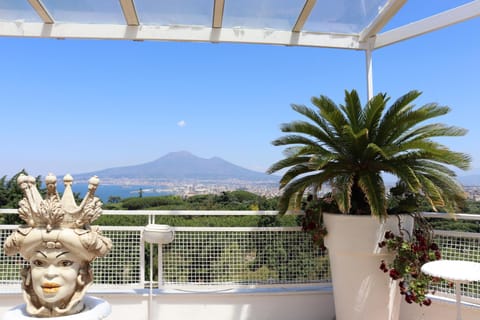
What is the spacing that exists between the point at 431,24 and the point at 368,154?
5.81 ft

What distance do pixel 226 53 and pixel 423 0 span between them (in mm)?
10444

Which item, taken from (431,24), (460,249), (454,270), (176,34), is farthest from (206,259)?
(431,24)

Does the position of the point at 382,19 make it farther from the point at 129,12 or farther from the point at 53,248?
the point at 53,248

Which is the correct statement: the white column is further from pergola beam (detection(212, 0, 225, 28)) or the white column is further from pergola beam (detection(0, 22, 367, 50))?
pergola beam (detection(212, 0, 225, 28))

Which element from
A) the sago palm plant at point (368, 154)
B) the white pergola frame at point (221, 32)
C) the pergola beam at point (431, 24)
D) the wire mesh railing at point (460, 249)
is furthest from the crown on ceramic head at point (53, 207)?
the pergola beam at point (431, 24)

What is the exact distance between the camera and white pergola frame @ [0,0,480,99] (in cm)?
409

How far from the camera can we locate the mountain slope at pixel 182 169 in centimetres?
1579

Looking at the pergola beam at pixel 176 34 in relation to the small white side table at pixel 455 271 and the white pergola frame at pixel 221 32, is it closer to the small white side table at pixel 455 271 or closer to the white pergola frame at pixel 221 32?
the white pergola frame at pixel 221 32

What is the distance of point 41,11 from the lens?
4.03 meters

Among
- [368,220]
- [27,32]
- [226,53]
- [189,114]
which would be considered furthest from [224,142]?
[368,220]

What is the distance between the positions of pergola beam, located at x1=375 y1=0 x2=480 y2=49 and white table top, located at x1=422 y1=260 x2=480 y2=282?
2474mm

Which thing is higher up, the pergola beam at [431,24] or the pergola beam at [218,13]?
the pergola beam at [218,13]

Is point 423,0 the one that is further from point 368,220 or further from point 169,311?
point 169,311

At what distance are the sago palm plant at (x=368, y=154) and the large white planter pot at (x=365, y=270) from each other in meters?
0.20
